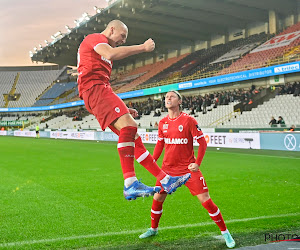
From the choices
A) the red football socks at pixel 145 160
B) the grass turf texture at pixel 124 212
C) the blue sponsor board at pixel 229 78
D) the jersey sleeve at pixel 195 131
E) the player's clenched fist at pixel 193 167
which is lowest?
→ the grass turf texture at pixel 124 212

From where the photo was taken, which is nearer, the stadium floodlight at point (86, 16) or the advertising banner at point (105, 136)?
the advertising banner at point (105, 136)

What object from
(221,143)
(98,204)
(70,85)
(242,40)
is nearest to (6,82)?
(70,85)

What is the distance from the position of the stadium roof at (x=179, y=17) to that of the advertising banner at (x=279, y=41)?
3.71m

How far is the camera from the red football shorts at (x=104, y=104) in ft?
10.9

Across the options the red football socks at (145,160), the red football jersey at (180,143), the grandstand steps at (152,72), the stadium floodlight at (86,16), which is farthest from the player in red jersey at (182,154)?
the grandstand steps at (152,72)

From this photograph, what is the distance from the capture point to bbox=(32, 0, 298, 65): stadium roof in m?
31.2

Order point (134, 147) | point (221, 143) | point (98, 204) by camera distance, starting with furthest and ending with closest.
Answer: point (221, 143) < point (98, 204) < point (134, 147)

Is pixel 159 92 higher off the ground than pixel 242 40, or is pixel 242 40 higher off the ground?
pixel 242 40

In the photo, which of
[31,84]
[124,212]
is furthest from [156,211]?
[31,84]

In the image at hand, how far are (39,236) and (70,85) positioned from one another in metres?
59.4

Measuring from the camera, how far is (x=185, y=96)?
108 feet

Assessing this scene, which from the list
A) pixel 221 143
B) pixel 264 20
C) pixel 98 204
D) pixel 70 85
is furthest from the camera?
pixel 70 85

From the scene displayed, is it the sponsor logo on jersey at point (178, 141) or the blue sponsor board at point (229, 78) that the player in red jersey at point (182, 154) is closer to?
the sponsor logo on jersey at point (178, 141)

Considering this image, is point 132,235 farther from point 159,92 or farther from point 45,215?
point 159,92
